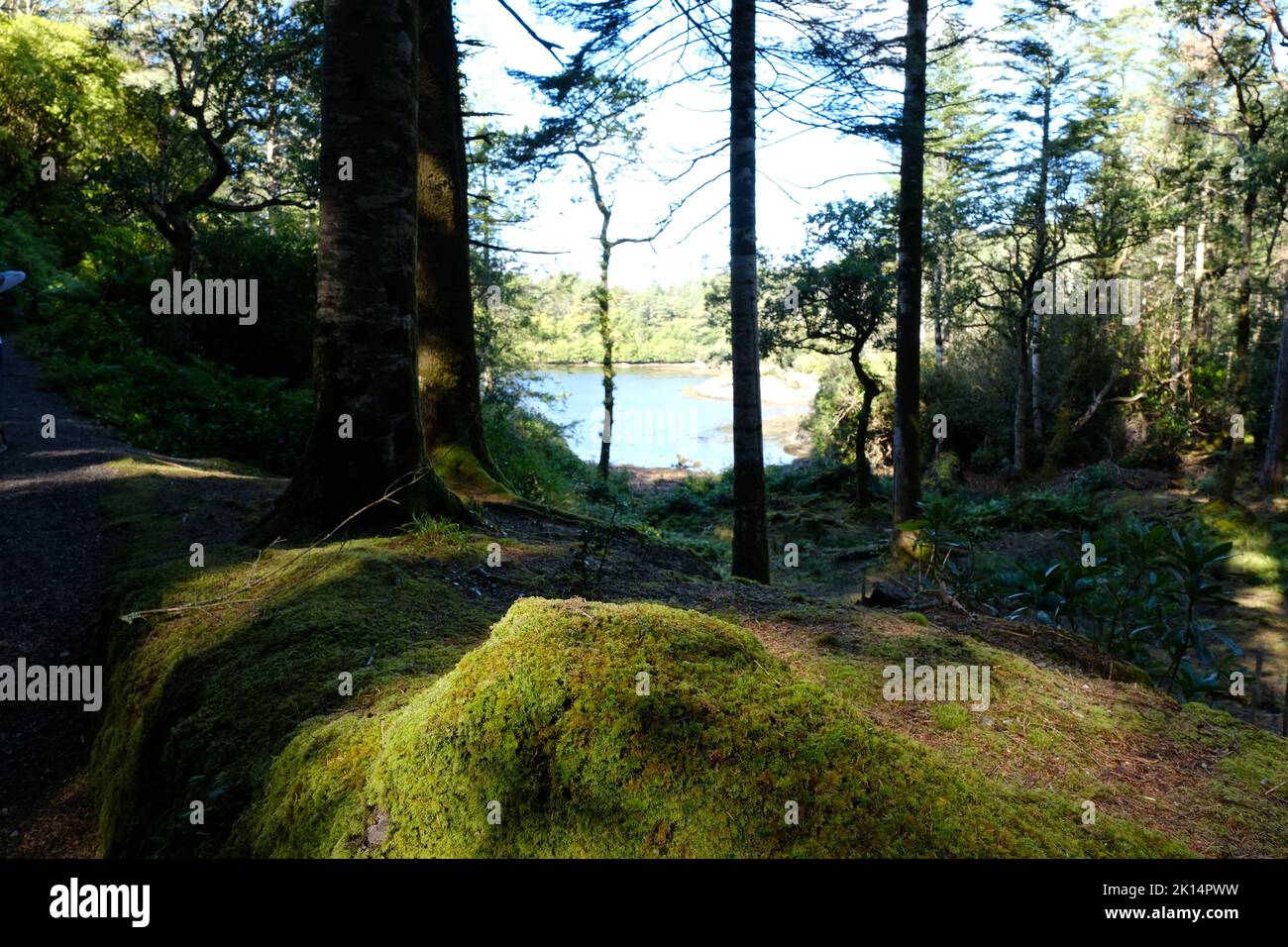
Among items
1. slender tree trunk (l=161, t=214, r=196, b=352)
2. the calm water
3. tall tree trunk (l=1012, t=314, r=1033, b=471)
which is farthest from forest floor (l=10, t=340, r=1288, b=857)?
the calm water

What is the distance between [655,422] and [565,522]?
151 feet

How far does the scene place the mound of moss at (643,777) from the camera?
1.66 meters

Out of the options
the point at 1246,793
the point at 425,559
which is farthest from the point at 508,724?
the point at 425,559

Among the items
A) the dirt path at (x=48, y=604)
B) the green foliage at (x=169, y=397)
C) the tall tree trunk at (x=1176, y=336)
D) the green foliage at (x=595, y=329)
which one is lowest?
the dirt path at (x=48, y=604)

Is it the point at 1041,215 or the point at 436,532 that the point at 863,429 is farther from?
the point at 436,532

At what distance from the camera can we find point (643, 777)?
1.72 meters

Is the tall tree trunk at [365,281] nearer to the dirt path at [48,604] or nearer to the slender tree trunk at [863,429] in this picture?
the dirt path at [48,604]

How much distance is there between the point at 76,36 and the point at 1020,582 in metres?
29.8

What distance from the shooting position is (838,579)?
1298 cm

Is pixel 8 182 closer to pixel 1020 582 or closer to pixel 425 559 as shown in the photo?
pixel 425 559

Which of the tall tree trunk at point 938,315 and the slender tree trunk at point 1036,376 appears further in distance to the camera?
the tall tree trunk at point 938,315

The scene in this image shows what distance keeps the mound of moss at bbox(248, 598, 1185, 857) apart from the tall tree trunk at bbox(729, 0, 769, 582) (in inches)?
247

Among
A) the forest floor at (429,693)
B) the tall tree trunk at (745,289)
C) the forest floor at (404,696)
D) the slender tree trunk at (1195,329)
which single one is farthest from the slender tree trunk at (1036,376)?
the forest floor at (429,693)

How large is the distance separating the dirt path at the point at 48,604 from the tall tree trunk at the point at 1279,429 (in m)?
18.1
